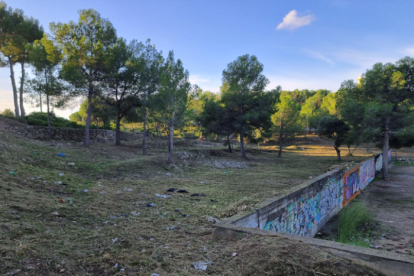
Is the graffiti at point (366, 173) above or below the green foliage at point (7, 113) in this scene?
below

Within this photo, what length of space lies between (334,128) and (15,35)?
30269 mm

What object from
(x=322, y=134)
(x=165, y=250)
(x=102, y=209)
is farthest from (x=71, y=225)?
(x=322, y=134)

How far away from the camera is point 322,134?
23.3 meters

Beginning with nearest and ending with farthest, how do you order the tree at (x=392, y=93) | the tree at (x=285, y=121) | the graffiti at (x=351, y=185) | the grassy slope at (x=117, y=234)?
the grassy slope at (x=117, y=234), the graffiti at (x=351, y=185), the tree at (x=392, y=93), the tree at (x=285, y=121)

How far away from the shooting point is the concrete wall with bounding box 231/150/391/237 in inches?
189

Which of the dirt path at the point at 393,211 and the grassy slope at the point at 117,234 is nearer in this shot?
the grassy slope at the point at 117,234

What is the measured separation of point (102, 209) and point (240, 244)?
3626 millimetres

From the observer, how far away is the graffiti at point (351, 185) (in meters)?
10.1

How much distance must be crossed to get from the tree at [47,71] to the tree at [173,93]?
7.57m

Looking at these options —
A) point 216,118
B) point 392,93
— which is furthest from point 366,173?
point 216,118

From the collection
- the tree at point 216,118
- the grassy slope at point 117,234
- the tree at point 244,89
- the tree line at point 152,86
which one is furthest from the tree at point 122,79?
the grassy slope at point 117,234

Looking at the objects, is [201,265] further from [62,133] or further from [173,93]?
[62,133]

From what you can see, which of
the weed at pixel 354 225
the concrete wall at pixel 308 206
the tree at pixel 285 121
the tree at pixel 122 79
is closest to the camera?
the concrete wall at pixel 308 206

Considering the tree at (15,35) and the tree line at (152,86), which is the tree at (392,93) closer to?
the tree line at (152,86)
